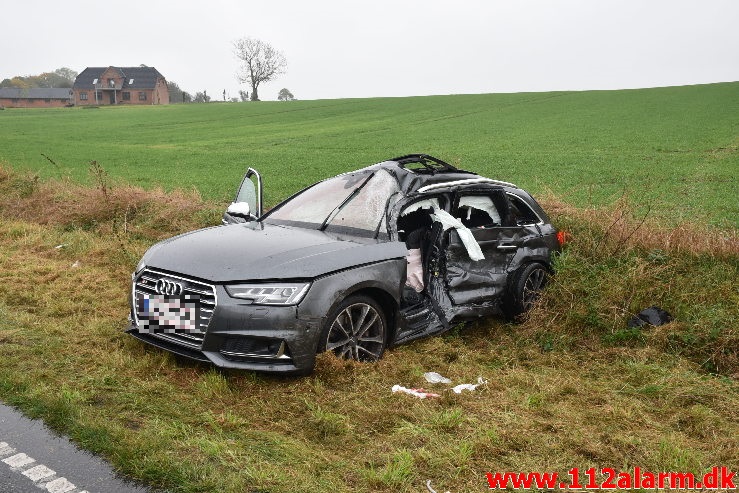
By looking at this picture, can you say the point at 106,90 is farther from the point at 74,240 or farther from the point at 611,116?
the point at 74,240

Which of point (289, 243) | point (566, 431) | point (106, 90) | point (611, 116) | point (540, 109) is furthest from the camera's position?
point (106, 90)

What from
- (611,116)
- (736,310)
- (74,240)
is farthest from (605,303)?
(611,116)

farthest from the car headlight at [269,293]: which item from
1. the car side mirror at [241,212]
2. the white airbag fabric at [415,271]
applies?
the car side mirror at [241,212]

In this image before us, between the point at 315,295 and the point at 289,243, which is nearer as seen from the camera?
the point at 315,295

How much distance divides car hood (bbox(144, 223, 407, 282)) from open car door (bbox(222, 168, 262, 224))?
2.45 ft

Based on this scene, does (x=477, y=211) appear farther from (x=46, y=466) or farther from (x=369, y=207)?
(x=46, y=466)

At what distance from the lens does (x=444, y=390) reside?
504cm

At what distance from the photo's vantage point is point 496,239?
6.76 m

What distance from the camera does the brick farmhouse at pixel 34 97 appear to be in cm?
10888

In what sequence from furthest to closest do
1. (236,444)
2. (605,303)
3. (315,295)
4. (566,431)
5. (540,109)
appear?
1. (540,109)
2. (605,303)
3. (315,295)
4. (566,431)
5. (236,444)

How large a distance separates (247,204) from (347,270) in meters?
2.09

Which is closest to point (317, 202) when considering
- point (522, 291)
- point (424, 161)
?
point (424, 161)

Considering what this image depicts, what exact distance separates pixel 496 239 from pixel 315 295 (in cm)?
256

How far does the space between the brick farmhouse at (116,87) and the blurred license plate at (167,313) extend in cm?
10679
